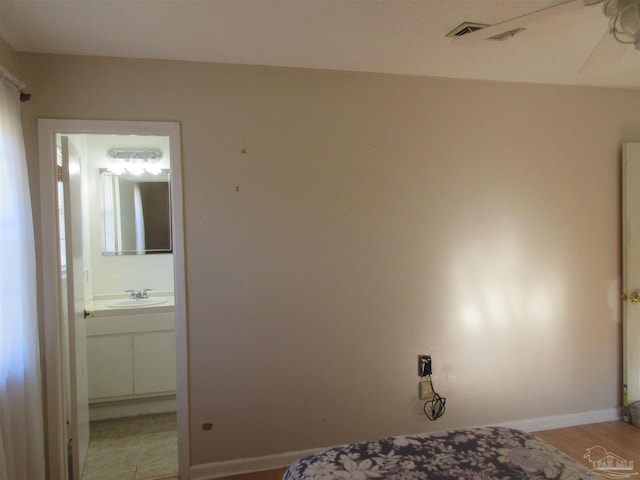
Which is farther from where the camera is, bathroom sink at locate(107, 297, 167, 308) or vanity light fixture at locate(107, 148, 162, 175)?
vanity light fixture at locate(107, 148, 162, 175)

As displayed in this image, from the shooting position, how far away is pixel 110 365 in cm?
289

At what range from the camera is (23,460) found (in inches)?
Result: 65.8

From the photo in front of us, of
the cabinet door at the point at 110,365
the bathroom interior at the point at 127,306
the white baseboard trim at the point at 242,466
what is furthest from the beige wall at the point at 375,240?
the cabinet door at the point at 110,365

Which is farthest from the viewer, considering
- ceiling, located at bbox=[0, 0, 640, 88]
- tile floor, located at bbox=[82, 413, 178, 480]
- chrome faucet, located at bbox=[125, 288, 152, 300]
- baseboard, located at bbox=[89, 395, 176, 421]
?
chrome faucet, located at bbox=[125, 288, 152, 300]

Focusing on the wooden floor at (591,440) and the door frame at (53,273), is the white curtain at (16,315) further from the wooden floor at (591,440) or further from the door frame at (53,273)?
the wooden floor at (591,440)

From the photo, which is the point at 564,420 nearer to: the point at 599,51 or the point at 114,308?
the point at 599,51

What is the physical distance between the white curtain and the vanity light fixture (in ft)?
4.61

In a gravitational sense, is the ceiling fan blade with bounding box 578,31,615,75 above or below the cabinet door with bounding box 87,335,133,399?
above

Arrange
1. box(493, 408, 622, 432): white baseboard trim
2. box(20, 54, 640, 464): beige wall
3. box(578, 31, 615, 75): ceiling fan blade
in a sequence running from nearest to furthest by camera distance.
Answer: box(578, 31, 615, 75): ceiling fan blade < box(20, 54, 640, 464): beige wall < box(493, 408, 622, 432): white baseboard trim

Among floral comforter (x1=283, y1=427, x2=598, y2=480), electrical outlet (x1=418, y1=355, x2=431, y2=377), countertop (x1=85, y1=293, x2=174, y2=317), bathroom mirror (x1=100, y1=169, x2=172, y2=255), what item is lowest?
electrical outlet (x1=418, y1=355, x2=431, y2=377)

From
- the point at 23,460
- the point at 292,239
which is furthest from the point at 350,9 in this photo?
the point at 23,460

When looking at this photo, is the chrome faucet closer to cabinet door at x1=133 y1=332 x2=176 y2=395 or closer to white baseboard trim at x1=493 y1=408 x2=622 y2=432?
cabinet door at x1=133 y1=332 x2=176 y2=395

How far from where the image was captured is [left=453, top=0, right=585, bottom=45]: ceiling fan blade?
128 centimetres

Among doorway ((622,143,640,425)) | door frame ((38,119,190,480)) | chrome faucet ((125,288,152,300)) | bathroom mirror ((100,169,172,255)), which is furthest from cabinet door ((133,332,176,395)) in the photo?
doorway ((622,143,640,425))
